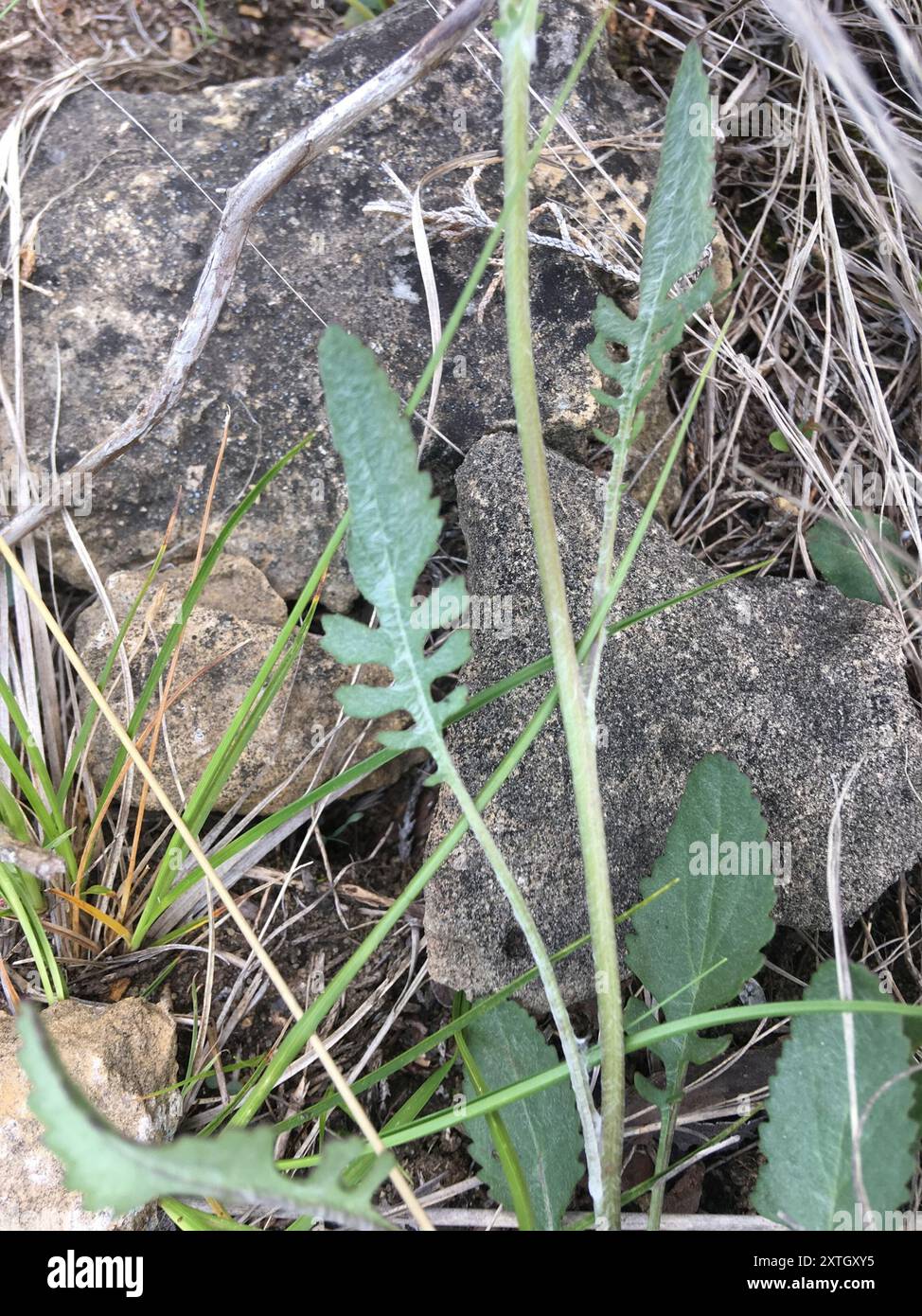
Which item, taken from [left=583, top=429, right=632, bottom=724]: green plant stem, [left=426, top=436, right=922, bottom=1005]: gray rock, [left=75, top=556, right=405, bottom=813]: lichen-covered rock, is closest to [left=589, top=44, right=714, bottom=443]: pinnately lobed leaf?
[left=583, top=429, right=632, bottom=724]: green plant stem

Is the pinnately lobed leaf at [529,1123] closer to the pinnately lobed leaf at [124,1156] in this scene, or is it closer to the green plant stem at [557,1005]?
the green plant stem at [557,1005]

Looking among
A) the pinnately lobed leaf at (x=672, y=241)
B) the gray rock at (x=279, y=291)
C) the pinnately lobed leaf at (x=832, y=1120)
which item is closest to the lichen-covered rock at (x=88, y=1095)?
the gray rock at (x=279, y=291)

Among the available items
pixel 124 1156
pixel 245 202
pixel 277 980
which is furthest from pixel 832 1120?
pixel 245 202

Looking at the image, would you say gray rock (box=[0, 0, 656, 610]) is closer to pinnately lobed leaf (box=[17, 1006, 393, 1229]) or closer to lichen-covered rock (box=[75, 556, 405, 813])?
lichen-covered rock (box=[75, 556, 405, 813])
